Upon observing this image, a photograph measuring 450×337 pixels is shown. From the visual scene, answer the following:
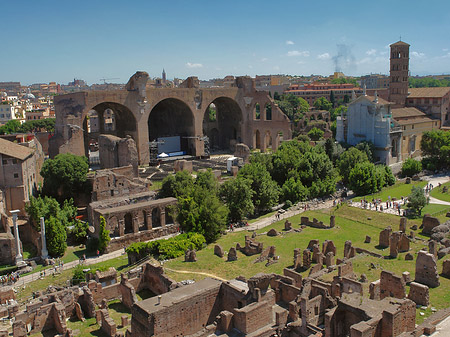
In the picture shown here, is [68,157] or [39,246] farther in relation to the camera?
[68,157]

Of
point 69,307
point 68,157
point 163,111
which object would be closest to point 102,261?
point 69,307

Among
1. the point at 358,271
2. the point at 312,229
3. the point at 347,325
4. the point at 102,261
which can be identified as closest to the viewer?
the point at 347,325

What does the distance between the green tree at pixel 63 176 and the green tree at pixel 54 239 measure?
1091 centimetres

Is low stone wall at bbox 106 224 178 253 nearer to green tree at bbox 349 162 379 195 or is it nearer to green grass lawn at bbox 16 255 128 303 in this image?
green grass lawn at bbox 16 255 128 303

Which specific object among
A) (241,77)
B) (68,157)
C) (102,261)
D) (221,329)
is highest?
(241,77)

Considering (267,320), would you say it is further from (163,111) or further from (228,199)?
(163,111)

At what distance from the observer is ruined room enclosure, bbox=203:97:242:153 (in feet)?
250

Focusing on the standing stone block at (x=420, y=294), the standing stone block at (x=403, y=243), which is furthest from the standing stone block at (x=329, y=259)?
the standing stone block at (x=420, y=294)

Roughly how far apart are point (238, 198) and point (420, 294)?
21.0m

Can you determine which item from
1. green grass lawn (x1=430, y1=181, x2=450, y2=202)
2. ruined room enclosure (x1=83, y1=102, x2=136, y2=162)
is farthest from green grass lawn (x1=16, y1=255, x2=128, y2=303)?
ruined room enclosure (x1=83, y1=102, x2=136, y2=162)

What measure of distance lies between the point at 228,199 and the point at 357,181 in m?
14.5

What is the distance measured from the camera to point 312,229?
37.2m

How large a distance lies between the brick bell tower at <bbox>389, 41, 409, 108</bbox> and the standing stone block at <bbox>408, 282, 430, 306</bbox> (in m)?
57.1

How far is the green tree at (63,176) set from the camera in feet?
147
